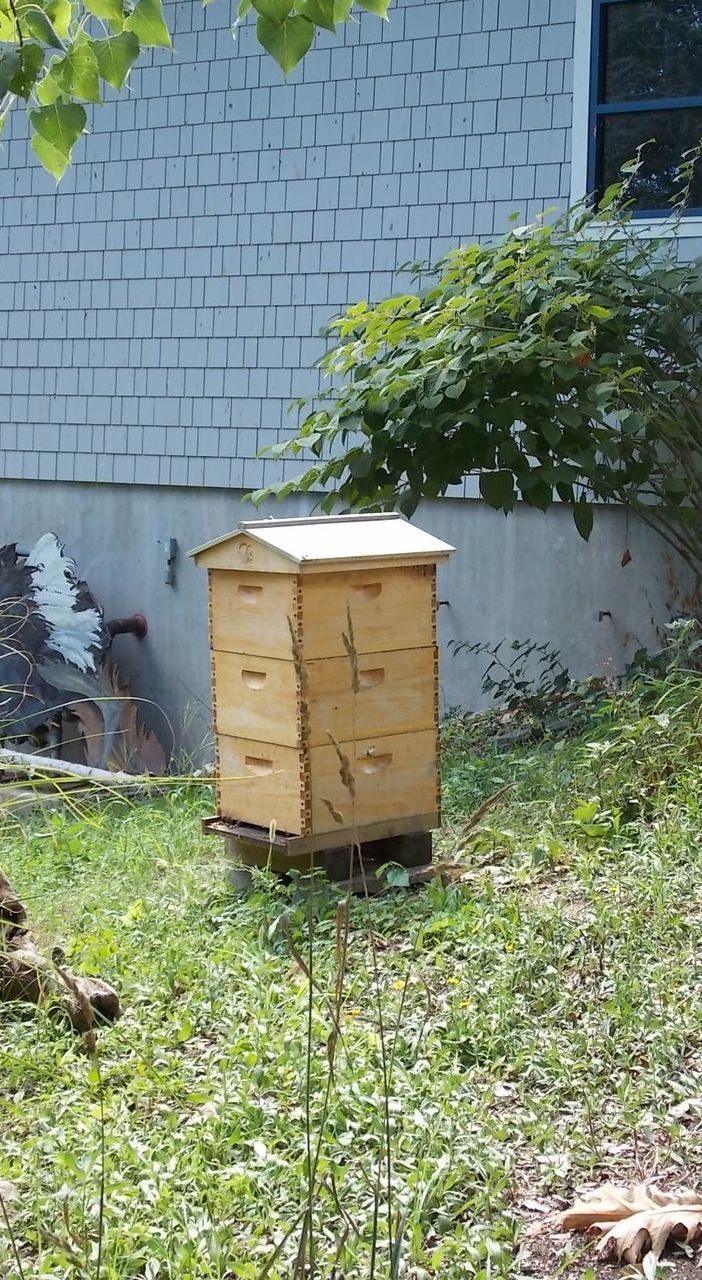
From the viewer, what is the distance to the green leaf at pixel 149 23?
273 cm

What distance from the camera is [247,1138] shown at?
3.24 m

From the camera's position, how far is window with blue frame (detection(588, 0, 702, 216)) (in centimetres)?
821

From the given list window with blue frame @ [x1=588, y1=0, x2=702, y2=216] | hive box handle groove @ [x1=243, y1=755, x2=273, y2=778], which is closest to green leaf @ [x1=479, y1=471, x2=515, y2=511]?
window with blue frame @ [x1=588, y1=0, x2=702, y2=216]

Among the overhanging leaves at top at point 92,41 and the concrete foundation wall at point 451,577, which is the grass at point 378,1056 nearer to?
the overhanging leaves at top at point 92,41

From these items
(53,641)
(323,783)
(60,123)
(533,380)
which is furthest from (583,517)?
(60,123)

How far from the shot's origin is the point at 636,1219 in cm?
276

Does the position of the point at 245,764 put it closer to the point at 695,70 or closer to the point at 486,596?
the point at 486,596

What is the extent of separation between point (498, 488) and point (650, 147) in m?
2.63

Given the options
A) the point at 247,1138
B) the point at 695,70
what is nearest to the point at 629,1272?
the point at 247,1138

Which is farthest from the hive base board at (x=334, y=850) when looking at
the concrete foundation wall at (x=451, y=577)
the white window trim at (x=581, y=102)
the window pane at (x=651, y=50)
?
the window pane at (x=651, y=50)

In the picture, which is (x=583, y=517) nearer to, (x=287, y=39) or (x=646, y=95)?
(x=646, y=95)

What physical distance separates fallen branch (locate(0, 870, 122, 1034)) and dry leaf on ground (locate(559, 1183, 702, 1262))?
4.89ft

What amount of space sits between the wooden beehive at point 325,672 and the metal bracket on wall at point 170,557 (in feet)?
18.2

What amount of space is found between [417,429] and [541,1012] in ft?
12.6
